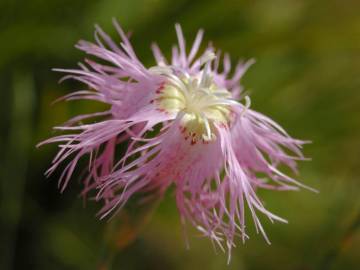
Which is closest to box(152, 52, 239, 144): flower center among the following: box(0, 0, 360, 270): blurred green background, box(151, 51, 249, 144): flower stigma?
box(151, 51, 249, 144): flower stigma

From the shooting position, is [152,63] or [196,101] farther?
[152,63]

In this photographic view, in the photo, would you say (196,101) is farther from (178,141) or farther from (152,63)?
(152,63)

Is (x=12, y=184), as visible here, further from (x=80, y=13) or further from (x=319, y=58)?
(x=319, y=58)

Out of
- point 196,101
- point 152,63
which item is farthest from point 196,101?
point 152,63

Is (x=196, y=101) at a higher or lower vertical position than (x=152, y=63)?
lower

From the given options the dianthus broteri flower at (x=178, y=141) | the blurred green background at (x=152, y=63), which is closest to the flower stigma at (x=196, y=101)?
the dianthus broteri flower at (x=178, y=141)

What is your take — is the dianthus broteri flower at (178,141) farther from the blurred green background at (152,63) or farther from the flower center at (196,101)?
the blurred green background at (152,63)
